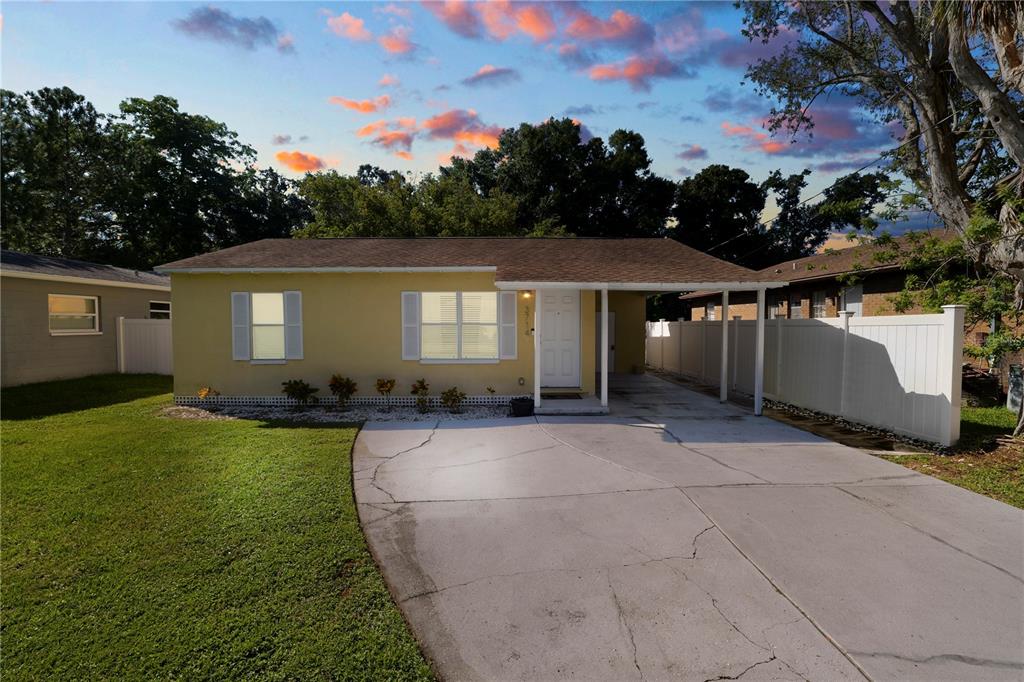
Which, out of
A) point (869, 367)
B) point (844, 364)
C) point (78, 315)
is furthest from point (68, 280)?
point (869, 367)

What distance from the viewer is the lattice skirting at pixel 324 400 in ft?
34.6

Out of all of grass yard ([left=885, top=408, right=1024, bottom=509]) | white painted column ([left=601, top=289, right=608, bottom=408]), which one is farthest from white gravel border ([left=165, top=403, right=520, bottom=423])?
grass yard ([left=885, top=408, right=1024, bottom=509])

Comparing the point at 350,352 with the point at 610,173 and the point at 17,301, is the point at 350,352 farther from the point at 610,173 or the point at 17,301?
the point at 610,173

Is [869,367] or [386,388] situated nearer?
[869,367]

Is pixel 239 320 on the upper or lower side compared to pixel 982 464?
upper

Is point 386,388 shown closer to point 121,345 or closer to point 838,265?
point 121,345

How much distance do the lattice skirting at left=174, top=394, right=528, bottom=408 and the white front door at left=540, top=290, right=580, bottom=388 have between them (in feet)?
3.58

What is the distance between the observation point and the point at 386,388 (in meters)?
10.4

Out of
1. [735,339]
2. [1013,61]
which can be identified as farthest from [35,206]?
[1013,61]

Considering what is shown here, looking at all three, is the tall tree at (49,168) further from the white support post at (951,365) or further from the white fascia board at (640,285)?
the white support post at (951,365)

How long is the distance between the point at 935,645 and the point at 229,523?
5.33 metres

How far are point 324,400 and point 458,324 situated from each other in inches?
134

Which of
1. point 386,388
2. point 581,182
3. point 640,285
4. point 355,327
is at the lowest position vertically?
point 386,388

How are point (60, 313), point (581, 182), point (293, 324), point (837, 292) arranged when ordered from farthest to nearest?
1. point (581, 182)
2. point (837, 292)
3. point (60, 313)
4. point (293, 324)
